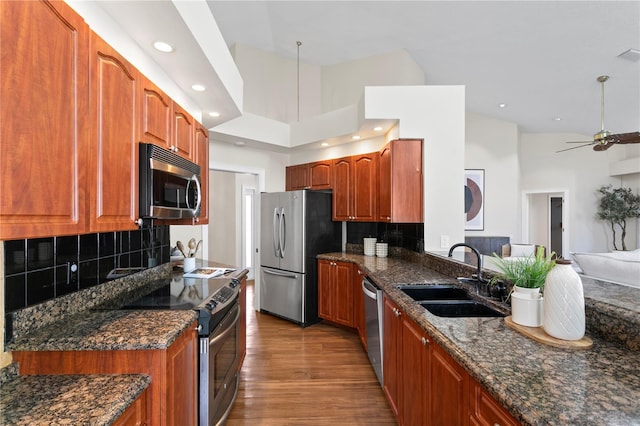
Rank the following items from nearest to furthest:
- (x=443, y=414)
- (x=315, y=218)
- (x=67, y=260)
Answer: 1. (x=443, y=414)
2. (x=67, y=260)
3. (x=315, y=218)

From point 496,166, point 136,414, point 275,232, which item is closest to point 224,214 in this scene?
point 275,232

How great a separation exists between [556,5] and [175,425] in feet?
14.3

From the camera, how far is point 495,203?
5676 mm

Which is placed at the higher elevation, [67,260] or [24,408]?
[67,260]

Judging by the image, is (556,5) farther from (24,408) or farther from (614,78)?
(24,408)

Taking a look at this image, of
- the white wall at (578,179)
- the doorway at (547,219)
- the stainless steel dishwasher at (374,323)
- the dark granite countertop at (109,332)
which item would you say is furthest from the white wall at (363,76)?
the doorway at (547,219)

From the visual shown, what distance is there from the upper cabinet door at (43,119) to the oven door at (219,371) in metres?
0.91

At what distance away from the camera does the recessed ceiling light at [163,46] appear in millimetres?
1593

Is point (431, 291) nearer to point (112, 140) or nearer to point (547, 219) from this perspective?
point (112, 140)

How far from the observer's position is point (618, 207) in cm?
566

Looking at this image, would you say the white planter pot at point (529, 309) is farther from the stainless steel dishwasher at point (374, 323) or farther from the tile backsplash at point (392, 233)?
the tile backsplash at point (392, 233)

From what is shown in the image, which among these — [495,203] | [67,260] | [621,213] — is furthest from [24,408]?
[621,213]

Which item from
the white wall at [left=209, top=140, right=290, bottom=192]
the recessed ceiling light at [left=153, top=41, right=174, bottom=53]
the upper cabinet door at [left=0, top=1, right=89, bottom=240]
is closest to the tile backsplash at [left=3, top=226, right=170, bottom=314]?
the upper cabinet door at [left=0, top=1, right=89, bottom=240]

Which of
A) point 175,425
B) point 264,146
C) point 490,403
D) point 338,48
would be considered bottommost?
point 175,425
